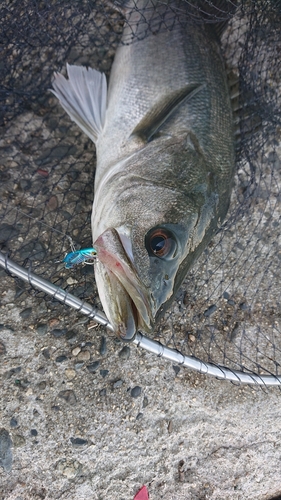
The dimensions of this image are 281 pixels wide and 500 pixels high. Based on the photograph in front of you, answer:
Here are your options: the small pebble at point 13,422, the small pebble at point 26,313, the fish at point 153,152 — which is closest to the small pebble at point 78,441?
the small pebble at point 13,422

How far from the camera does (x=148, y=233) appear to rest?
2070 millimetres

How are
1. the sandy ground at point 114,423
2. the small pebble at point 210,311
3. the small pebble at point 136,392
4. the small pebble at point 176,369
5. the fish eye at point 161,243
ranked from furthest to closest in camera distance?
the small pebble at point 210,311 → the small pebble at point 176,369 → the small pebble at point 136,392 → the sandy ground at point 114,423 → the fish eye at point 161,243

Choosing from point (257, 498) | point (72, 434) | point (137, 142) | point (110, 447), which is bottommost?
point (257, 498)

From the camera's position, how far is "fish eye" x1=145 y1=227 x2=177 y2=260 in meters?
2.03

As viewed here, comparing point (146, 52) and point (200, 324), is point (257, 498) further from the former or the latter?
point (146, 52)

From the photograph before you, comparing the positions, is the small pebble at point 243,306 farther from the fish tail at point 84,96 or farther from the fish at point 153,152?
the fish tail at point 84,96

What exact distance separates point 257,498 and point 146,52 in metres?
3.29

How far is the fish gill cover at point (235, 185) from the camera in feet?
9.02

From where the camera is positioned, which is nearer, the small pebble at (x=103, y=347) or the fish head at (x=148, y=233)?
the fish head at (x=148, y=233)

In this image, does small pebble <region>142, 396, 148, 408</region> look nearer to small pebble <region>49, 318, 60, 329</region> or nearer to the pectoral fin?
A: small pebble <region>49, 318, 60, 329</region>

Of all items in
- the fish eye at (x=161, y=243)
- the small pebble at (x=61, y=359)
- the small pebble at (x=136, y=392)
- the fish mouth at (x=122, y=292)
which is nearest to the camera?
the fish mouth at (x=122, y=292)

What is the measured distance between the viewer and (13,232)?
2.71 m

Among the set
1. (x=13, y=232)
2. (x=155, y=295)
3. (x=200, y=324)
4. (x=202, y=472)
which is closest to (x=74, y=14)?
(x=13, y=232)

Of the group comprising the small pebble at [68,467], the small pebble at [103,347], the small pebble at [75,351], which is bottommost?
the small pebble at [68,467]
